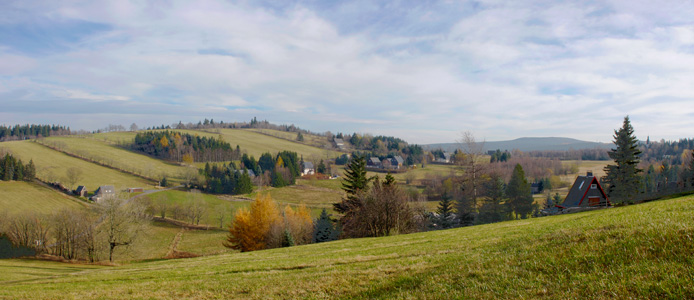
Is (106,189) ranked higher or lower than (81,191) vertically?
higher

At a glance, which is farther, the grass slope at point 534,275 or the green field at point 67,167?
the green field at point 67,167

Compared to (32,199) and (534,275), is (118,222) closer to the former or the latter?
(534,275)

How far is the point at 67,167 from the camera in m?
99.6

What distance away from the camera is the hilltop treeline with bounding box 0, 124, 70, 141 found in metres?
163

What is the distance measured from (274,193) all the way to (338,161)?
59778mm

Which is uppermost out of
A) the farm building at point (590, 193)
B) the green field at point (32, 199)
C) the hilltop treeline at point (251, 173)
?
the farm building at point (590, 193)

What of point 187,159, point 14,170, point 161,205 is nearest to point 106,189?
point 161,205

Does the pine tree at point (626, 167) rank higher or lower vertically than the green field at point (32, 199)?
higher

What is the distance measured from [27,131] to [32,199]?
14310 cm

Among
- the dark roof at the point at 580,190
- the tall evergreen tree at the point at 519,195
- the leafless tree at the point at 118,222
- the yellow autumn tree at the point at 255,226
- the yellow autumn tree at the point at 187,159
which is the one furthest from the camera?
the yellow autumn tree at the point at 187,159

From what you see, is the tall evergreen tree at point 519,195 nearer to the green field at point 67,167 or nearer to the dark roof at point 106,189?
the dark roof at point 106,189

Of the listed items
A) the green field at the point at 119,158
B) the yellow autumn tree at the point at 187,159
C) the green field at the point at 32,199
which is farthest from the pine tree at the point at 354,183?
the yellow autumn tree at the point at 187,159

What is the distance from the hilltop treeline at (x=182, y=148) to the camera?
140075mm

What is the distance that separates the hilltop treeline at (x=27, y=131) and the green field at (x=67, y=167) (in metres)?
66.9
